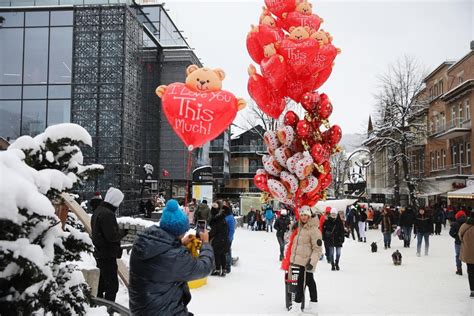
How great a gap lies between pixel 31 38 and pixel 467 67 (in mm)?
32822

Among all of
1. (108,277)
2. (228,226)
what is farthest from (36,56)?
(108,277)

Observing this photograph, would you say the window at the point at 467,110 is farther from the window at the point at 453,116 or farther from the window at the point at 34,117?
the window at the point at 34,117

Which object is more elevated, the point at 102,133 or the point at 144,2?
the point at 144,2

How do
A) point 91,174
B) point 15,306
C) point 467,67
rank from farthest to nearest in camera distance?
point 467,67 < point 91,174 < point 15,306

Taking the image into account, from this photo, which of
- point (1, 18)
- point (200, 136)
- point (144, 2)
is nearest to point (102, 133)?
point (1, 18)

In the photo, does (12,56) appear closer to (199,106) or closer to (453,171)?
(199,106)

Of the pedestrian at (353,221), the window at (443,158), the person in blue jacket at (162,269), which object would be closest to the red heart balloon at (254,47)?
the person in blue jacket at (162,269)

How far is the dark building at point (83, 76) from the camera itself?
26.2 meters

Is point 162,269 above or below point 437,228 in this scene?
above

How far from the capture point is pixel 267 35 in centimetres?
914

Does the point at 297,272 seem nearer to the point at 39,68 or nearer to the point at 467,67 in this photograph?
the point at 39,68

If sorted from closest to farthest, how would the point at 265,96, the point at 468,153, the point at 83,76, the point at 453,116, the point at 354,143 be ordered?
the point at 265,96 < the point at 83,76 < the point at 468,153 < the point at 453,116 < the point at 354,143

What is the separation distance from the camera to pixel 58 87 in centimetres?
2722

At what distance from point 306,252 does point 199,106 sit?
3579mm
